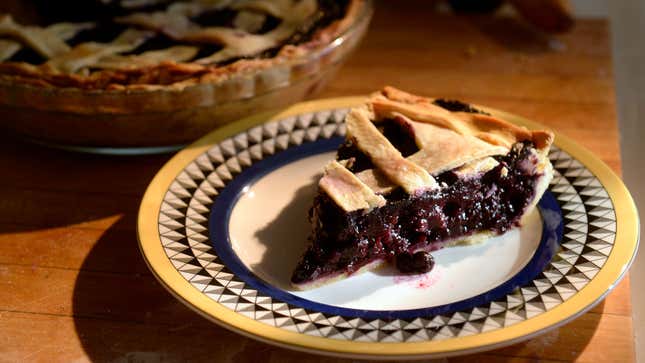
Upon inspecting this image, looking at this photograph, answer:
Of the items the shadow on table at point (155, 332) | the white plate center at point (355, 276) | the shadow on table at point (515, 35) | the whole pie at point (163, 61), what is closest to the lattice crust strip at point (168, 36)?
the whole pie at point (163, 61)

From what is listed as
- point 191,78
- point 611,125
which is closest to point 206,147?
point 191,78

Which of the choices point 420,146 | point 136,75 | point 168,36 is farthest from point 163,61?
point 420,146

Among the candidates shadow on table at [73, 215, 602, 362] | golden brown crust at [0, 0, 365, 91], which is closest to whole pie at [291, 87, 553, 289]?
shadow on table at [73, 215, 602, 362]

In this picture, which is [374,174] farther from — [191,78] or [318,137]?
[191,78]

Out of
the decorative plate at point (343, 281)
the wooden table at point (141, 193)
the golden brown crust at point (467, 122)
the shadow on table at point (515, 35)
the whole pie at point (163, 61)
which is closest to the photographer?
the decorative plate at point (343, 281)

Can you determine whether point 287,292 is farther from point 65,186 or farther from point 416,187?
point 65,186

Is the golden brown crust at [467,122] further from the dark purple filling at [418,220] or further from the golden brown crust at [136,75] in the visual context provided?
the golden brown crust at [136,75]
